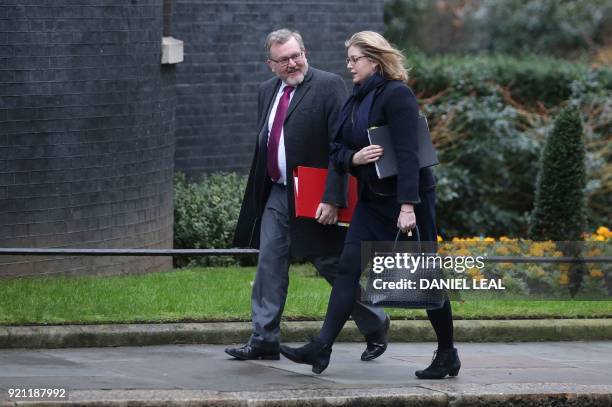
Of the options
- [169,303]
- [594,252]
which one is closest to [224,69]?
[594,252]

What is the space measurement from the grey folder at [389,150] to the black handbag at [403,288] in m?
0.34

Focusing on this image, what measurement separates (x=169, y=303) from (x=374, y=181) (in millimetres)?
2360

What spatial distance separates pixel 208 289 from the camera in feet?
32.8

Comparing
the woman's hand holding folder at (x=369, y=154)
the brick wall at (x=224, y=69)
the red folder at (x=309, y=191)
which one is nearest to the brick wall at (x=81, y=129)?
the brick wall at (x=224, y=69)

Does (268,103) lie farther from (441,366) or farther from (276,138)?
(441,366)

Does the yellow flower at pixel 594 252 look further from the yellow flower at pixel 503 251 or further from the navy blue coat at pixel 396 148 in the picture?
the navy blue coat at pixel 396 148

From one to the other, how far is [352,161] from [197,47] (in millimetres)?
6662

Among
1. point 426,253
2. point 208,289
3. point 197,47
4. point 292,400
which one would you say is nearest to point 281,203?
point 426,253

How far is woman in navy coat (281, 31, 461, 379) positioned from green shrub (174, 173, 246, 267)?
17.9 feet

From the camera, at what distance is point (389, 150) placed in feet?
23.8

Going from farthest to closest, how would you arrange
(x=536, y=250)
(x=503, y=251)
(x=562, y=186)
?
(x=562, y=186) < (x=503, y=251) < (x=536, y=250)

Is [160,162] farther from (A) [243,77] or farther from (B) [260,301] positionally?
(B) [260,301]

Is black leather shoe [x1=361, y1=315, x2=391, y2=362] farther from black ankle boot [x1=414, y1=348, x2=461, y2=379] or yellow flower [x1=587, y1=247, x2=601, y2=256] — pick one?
yellow flower [x1=587, y1=247, x2=601, y2=256]

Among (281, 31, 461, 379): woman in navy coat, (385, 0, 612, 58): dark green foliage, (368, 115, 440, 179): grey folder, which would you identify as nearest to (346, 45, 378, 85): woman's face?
(281, 31, 461, 379): woman in navy coat
